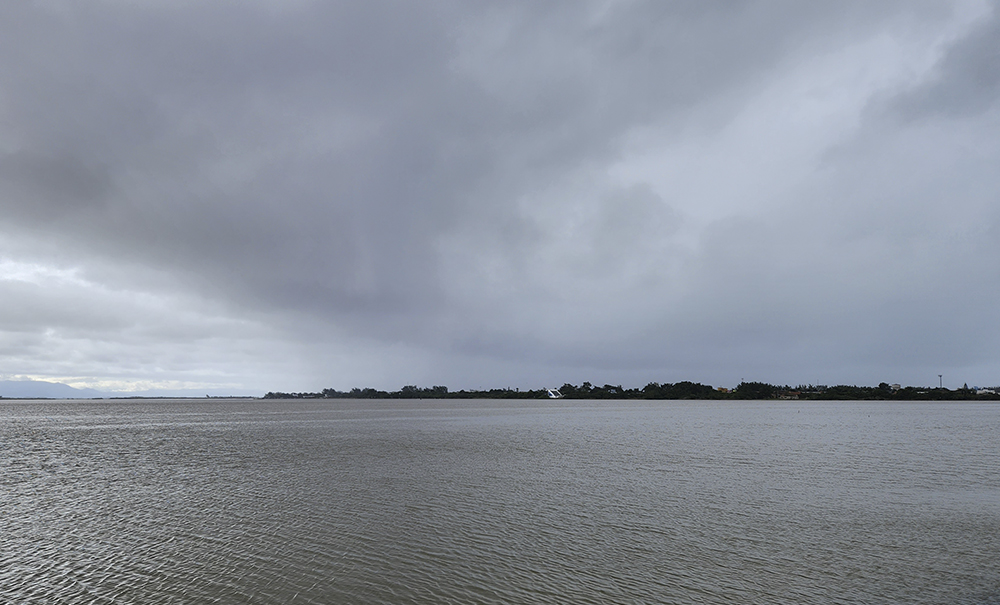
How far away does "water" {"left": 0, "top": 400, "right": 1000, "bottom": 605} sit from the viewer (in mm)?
12539

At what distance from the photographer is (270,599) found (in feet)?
39.0

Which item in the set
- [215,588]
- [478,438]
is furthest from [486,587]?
[478,438]

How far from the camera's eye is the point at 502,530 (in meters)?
17.5

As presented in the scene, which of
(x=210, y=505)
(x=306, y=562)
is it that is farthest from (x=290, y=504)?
(x=306, y=562)

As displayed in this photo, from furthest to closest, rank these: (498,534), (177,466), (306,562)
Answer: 1. (177,466)
2. (498,534)
3. (306,562)

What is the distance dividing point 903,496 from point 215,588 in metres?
27.1

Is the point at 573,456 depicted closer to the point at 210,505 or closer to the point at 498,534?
the point at 498,534

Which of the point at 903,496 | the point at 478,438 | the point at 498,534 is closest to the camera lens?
the point at 498,534

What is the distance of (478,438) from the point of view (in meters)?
52.7

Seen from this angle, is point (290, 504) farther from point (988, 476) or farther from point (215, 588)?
point (988, 476)

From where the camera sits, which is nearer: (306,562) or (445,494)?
(306,562)

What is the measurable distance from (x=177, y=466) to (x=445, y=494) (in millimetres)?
20314

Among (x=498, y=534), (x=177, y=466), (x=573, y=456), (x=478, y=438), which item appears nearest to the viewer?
(x=498, y=534)

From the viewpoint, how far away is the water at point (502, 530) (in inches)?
494
